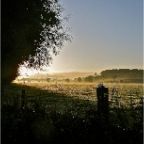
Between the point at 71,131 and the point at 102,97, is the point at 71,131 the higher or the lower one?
the lower one

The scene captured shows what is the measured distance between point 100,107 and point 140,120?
4218 millimetres

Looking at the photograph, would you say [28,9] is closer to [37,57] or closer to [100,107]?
[37,57]

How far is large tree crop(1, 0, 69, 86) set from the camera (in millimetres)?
19672

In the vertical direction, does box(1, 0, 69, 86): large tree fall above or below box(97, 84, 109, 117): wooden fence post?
above

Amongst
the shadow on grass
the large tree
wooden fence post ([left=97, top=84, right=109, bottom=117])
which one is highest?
the large tree

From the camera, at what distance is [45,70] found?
29.2m

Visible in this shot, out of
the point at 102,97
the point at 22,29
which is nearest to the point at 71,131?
the point at 102,97

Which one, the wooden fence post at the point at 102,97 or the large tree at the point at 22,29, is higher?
the large tree at the point at 22,29

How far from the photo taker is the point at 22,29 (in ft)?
67.6

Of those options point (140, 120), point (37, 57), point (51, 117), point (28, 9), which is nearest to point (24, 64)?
point (37, 57)

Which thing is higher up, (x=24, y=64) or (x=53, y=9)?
(x=53, y=9)

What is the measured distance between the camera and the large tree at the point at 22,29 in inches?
774

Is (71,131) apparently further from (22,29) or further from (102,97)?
(22,29)

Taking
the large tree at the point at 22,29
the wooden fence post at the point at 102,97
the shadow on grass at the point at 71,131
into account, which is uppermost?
the large tree at the point at 22,29
